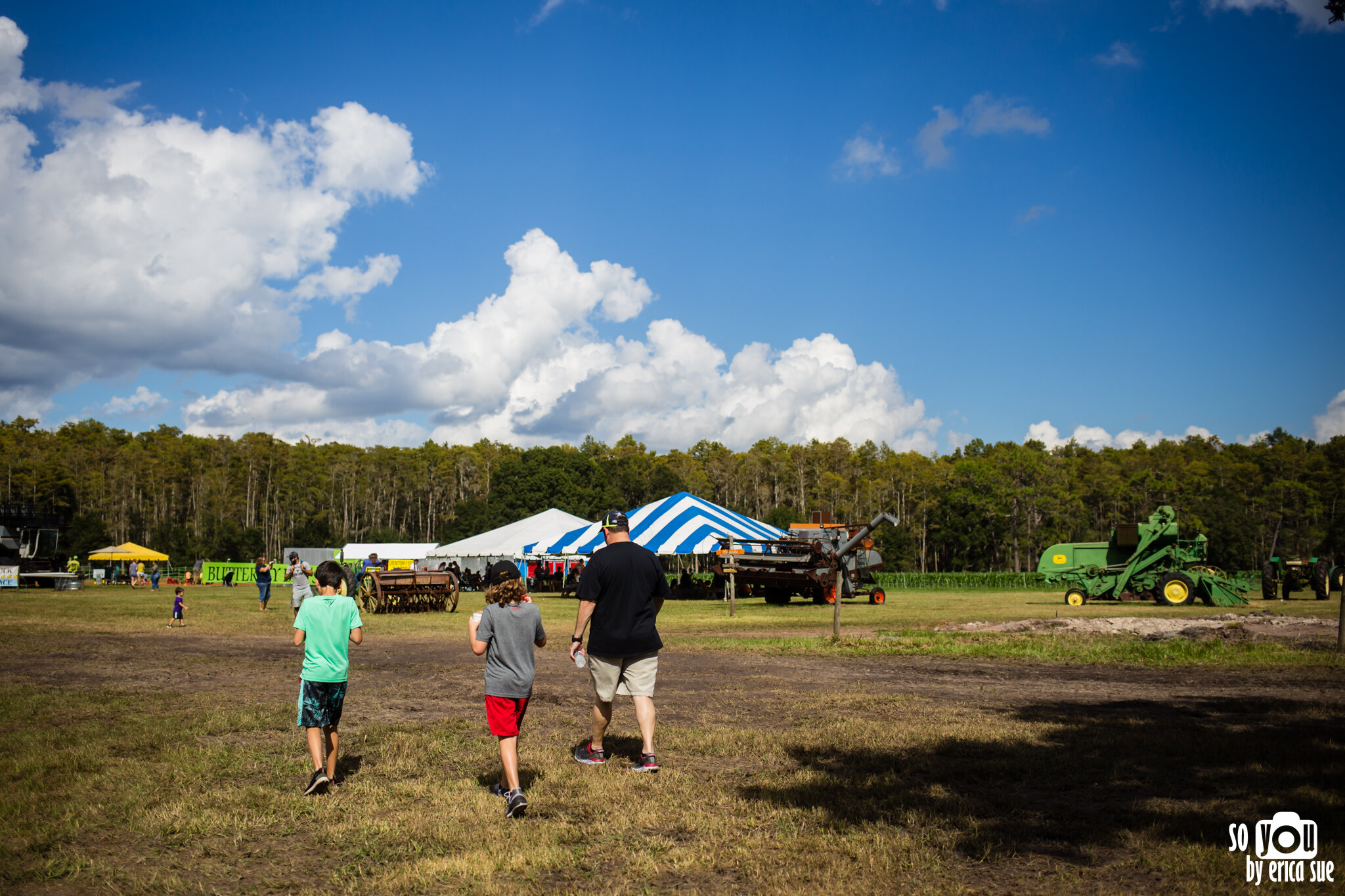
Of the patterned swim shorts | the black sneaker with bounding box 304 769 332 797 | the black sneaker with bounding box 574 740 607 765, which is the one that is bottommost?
the black sneaker with bounding box 574 740 607 765

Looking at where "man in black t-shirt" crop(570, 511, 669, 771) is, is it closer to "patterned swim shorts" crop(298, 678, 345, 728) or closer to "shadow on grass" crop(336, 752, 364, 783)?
"patterned swim shorts" crop(298, 678, 345, 728)

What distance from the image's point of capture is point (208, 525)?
8781 centimetres

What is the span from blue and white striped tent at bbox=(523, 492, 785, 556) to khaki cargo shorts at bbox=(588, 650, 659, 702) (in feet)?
76.2

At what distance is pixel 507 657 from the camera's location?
17.6ft

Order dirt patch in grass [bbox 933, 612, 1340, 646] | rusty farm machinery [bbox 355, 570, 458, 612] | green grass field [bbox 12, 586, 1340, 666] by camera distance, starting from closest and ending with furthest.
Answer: green grass field [bbox 12, 586, 1340, 666] → dirt patch in grass [bbox 933, 612, 1340, 646] → rusty farm machinery [bbox 355, 570, 458, 612]

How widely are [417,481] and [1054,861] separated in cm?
10745

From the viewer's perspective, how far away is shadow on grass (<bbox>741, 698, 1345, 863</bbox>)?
4.58 m

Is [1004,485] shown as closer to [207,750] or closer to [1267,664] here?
[1267,664]

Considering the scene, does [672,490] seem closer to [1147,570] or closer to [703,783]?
[1147,570]

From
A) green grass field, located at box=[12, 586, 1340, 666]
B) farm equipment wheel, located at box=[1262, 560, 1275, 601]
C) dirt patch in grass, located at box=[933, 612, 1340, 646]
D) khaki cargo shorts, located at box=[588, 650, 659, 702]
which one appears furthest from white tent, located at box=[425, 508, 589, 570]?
khaki cargo shorts, located at box=[588, 650, 659, 702]

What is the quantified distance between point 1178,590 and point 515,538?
91.6ft

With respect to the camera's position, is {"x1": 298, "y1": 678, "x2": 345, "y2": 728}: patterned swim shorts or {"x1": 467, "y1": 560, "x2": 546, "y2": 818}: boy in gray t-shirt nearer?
{"x1": 467, "y1": 560, "x2": 546, "y2": 818}: boy in gray t-shirt

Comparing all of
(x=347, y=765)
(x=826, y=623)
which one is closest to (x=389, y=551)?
(x=826, y=623)

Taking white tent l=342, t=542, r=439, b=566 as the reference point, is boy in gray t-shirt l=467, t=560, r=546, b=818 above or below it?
above
